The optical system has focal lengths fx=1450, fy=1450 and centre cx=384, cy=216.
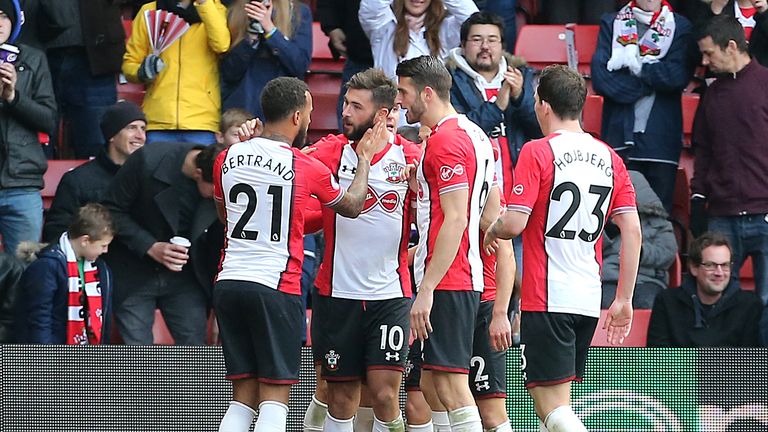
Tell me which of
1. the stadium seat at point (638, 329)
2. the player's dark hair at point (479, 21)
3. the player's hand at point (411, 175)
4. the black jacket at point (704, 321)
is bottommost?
the stadium seat at point (638, 329)

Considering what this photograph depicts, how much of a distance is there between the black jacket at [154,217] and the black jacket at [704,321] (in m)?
2.88

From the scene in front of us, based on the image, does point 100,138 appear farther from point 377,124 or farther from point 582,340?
point 582,340

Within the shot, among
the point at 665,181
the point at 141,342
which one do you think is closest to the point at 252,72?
the point at 141,342

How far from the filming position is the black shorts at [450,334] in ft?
22.6

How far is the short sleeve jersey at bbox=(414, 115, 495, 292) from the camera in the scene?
690 cm

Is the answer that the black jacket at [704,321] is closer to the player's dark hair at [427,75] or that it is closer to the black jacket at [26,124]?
the player's dark hair at [427,75]

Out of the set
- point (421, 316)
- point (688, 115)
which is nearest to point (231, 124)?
point (421, 316)

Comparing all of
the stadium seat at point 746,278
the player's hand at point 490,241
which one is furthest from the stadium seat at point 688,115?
the player's hand at point 490,241

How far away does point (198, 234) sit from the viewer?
30.7 feet

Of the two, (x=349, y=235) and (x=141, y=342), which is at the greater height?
(x=349, y=235)

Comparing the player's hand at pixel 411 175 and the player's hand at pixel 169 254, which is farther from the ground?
the player's hand at pixel 411 175

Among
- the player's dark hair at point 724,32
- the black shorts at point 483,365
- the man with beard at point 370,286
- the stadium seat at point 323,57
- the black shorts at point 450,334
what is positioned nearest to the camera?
the black shorts at point 450,334

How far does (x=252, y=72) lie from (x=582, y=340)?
174 inches

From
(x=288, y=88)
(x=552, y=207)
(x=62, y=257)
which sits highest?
(x=288, y=88)
